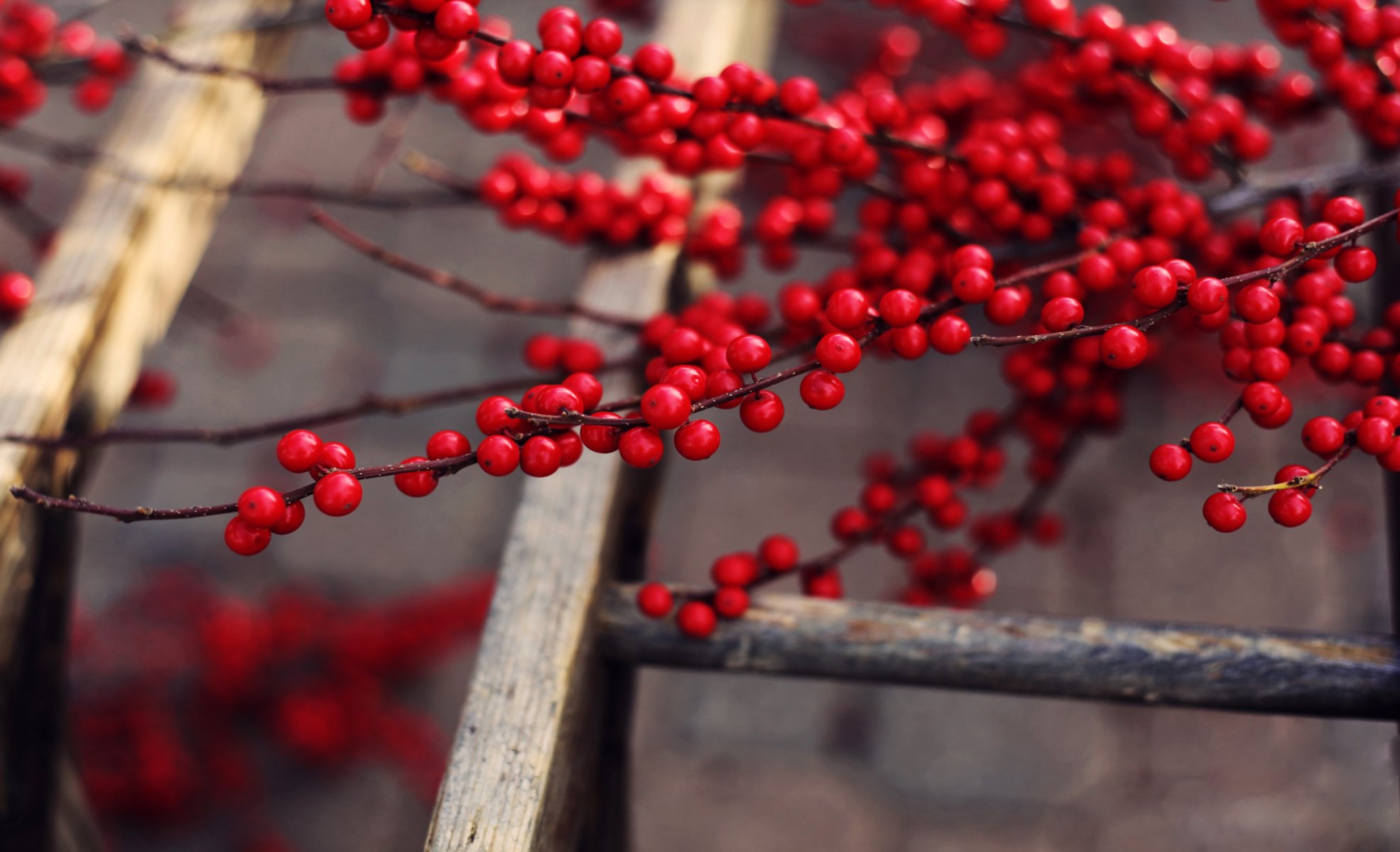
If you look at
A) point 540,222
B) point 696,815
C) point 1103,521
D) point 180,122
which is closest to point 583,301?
point 540,222

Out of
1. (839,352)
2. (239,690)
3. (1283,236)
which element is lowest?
(239,690)

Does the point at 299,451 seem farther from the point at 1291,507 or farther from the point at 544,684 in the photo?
the point at 1291,507

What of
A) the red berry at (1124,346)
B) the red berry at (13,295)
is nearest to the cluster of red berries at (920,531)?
the red berry at (1124,346)

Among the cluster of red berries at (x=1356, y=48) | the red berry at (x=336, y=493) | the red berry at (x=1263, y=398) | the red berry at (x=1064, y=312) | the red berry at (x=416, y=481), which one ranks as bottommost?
the red berry at (x=336, y=493)

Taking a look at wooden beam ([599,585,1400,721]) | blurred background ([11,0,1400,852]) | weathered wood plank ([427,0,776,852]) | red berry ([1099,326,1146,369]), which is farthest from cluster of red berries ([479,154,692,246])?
blurred background ([11,0,1400,852])

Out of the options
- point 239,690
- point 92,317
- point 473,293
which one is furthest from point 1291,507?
point 239,690

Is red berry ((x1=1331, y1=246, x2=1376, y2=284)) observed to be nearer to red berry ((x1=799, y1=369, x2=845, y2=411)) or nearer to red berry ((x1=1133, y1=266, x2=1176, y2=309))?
red berry ((x1=1133, y1=266, x2=1176, y2=309))

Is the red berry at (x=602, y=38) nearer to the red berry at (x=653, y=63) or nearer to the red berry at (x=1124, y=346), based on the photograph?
the red berry at (x=653, y=63)
